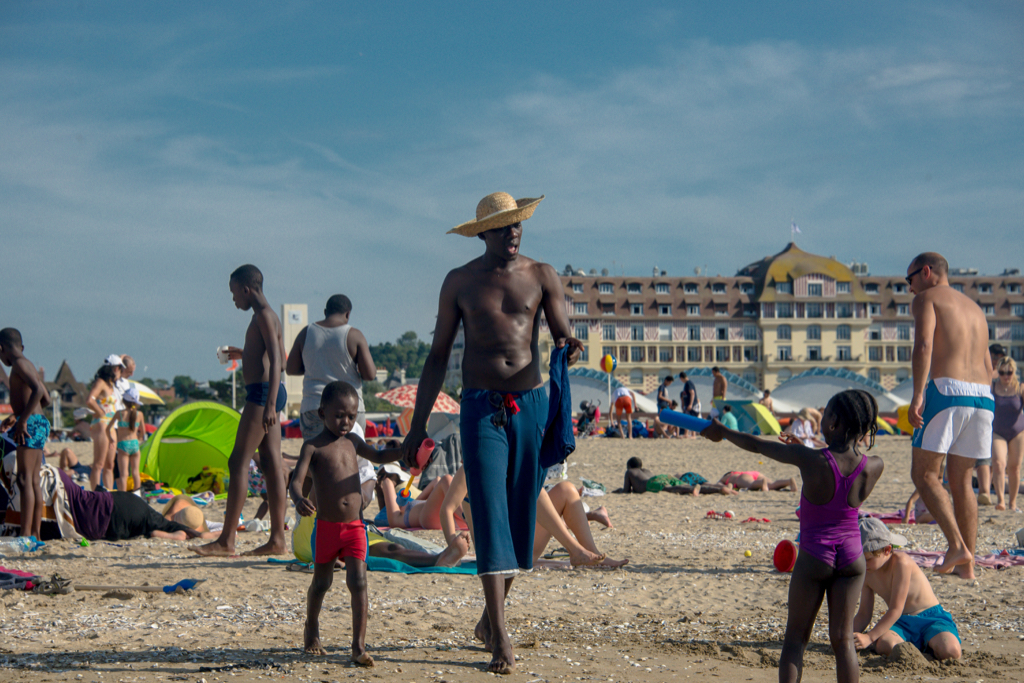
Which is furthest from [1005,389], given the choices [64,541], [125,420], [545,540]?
[125,420]

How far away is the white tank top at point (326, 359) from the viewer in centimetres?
640

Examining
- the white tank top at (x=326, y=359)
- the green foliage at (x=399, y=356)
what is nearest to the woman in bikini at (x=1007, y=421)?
the white tank top at (x=326, y=359)

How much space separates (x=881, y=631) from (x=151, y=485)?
33.6 feet

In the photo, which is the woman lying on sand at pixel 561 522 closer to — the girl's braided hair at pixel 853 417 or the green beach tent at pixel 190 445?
the girl's braided hair at pixel 853 417

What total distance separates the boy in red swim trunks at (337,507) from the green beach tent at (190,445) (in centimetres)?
877

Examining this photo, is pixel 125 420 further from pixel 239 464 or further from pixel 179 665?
pixel 179 665

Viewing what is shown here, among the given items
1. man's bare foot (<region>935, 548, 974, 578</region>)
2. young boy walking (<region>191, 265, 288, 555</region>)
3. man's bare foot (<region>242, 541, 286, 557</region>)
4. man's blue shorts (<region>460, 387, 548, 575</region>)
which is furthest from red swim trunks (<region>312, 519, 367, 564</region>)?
man's bare foot (<region>935, 548, 974, 578</region>)

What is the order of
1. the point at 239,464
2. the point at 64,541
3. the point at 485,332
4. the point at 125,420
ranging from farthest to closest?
1. the point at 125,420
2. the point at 64,541
3. the point at 239,464
4. the point at 485,332

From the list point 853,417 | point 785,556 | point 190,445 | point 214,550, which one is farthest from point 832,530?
point 190,445

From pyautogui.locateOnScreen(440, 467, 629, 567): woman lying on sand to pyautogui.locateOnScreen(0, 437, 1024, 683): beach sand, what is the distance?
123 mm

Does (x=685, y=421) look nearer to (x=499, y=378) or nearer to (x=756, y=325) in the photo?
(x=499, y=378)

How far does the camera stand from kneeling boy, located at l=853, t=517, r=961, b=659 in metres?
3.82

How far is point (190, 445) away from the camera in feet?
41.5

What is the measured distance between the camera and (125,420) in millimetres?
10953
